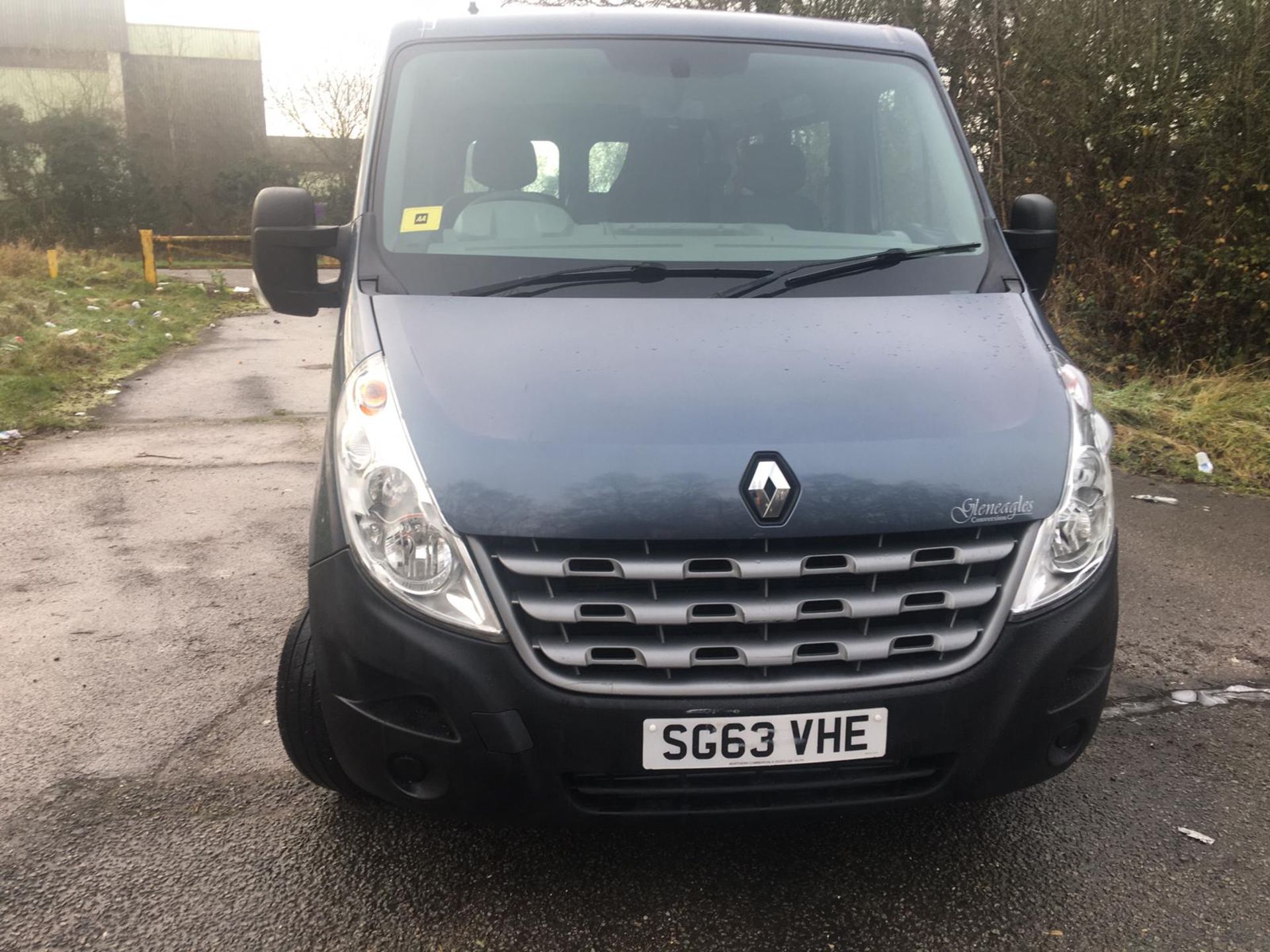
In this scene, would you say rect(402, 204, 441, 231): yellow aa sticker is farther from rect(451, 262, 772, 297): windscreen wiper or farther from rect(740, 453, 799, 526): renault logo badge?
rect(740, 453, 799, 526): renault logo badge

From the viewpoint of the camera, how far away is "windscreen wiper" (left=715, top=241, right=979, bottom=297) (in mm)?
2777

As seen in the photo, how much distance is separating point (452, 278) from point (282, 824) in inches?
56.5

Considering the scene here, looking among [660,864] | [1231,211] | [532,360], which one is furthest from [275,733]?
[1231,211]

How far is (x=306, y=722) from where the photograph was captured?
8.46 feet

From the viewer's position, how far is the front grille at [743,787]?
2164mm

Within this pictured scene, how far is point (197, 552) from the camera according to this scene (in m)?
5.11

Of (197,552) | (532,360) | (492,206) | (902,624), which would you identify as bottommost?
(197,552)

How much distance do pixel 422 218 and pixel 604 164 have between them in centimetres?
55

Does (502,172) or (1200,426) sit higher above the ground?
(502,172)

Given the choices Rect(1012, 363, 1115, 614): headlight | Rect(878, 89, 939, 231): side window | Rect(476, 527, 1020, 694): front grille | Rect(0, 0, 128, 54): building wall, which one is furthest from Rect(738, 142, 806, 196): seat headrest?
Rect(0, 0, 128, 54): building wall

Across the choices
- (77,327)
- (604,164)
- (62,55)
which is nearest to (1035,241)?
(604,164)

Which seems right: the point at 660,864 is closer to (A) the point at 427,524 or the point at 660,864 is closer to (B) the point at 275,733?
(A) the point at 427,524

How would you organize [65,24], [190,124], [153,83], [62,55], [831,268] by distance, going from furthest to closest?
[65,24]
[62,55]
[153,83]
[190,124]
[831,268]

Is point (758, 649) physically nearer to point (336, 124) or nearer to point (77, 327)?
→ point (77, 327)
